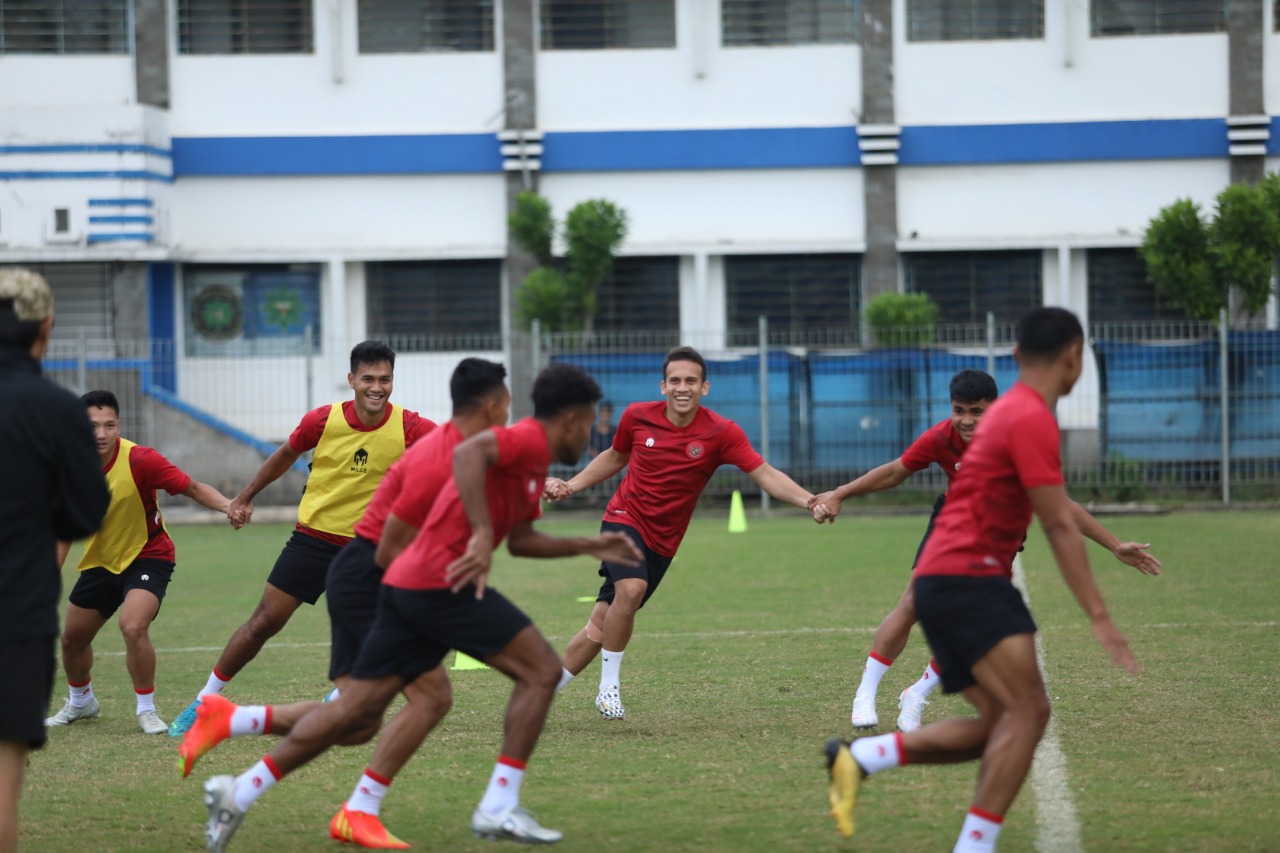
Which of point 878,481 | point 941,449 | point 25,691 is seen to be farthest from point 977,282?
point 25,691

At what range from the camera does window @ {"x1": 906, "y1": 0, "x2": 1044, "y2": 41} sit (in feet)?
92.8

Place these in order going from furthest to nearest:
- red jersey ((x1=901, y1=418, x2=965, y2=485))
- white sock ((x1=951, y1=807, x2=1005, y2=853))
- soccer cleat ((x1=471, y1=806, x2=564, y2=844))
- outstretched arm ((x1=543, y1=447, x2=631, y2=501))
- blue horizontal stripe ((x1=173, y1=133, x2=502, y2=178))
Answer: blue horizontal stripe ((x1=173, y1=133, x2=502, y2=178)) < outstretched arm ((x1=543, y1=447, x2=631, y2=501)) < red jersey ((x1=901, y1=418, x2=965, y2=485)) < soccer cleat ((x1=471, y1=806, x2=564, y2=844)) < white sock ((x1=951, y1=807, x2=1005, y2=853))

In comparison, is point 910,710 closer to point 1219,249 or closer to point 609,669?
point 609,669

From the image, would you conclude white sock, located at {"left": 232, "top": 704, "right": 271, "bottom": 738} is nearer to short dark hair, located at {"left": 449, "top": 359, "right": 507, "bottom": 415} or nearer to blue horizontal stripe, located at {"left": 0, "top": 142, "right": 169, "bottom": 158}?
short dark hair, located at {"left": 449, "top": 359, "right": 507, "bottom": 415}

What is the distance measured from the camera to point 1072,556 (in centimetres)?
539

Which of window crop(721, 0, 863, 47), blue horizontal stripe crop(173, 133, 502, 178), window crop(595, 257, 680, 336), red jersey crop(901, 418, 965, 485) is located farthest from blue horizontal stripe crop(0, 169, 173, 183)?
red jersey crop(901, 418, 965, 485)

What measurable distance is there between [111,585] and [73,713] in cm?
84

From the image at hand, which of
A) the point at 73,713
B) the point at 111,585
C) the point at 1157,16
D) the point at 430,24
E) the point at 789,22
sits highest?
the point at 430,24

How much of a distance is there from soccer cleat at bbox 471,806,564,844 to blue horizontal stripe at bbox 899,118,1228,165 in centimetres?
2379

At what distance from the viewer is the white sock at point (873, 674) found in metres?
8.28

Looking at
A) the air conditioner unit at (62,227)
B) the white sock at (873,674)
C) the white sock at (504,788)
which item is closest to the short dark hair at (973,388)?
the white sock at (873,674)

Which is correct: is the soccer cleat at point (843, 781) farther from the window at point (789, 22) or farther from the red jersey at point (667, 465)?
the window at point (789, 22)

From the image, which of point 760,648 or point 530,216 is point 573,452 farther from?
point 530,216

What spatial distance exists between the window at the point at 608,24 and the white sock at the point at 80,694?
70.7 feet
